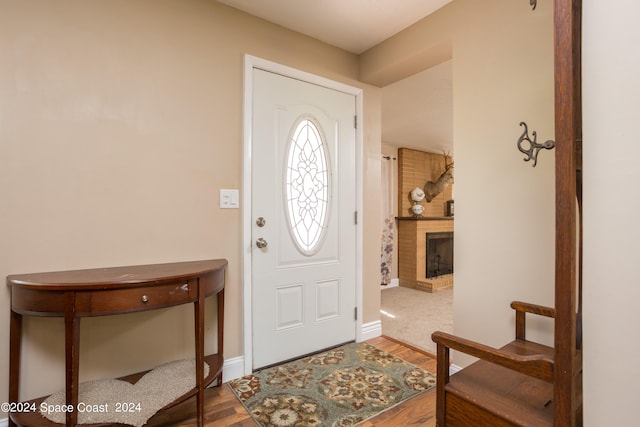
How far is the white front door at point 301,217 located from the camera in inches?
84.5

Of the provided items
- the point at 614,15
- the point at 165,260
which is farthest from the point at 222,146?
the point at 614,15

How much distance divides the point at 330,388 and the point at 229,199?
133 cm

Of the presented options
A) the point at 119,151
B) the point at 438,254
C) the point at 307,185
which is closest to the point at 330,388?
the point at 307,185

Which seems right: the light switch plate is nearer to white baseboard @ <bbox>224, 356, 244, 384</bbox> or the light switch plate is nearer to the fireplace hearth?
white baseboard @ <bbox>224, 356, 244, 384</bbox>

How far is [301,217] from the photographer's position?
7.64 ft

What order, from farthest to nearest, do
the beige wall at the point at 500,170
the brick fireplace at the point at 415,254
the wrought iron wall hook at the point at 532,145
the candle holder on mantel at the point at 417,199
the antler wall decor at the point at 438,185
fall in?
the antler wall decor at the point at 438,185
the candle holder on mantel at the point at 417,199
the brick fireplace at the point at 415,254
the beige wall at the point at 500,170
the wrought iron wall hook at the point at 532,145

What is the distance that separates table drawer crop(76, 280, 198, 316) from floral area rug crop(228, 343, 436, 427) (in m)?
0.78

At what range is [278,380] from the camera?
6.54 ft

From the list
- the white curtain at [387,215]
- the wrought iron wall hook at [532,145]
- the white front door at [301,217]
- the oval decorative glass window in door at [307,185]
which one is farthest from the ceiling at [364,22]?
the white curtain at [387,215]

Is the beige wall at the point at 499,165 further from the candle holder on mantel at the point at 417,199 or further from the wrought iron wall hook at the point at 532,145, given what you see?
the candle holder on mantel at the point at 417,199

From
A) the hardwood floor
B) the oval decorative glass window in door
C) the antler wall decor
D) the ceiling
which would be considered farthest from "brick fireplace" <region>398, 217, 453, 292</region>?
the hardwood floor

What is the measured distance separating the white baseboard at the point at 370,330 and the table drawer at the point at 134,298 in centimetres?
161

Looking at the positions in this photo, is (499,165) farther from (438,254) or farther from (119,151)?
(438,254)

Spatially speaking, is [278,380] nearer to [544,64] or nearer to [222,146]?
[222,146]
